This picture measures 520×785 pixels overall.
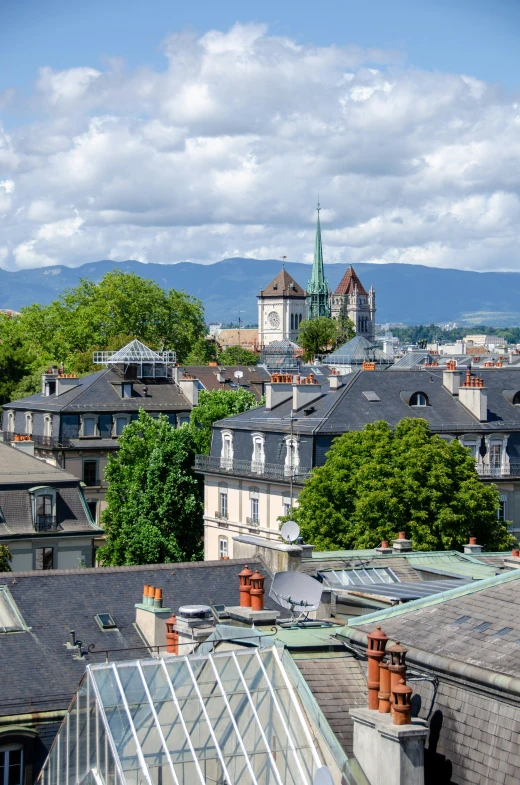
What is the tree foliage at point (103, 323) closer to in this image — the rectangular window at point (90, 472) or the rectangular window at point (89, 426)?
the rectangular window at point (89, 426)

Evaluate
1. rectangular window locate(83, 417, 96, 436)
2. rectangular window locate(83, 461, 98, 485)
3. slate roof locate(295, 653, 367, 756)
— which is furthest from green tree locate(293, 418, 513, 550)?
rectangular window locate(83, 417, 96, 436)

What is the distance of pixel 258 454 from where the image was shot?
62.6m

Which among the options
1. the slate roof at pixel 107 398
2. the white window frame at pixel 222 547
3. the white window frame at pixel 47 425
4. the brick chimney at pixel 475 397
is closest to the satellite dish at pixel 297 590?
the white window frame at pixel 222 547

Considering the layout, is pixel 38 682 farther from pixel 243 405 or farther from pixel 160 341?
pixel 160 341

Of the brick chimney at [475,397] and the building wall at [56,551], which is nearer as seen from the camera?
the building wall at [56,551]

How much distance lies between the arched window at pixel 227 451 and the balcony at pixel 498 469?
39.1 ft

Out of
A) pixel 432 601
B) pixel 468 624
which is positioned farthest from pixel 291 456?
pixel 468 624

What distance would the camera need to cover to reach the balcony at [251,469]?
59247 mm

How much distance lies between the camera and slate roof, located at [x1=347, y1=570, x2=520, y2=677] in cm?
1504

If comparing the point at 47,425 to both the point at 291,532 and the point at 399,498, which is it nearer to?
the point at 399,498

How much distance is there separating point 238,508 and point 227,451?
9.50 feet

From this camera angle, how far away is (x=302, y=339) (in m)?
183

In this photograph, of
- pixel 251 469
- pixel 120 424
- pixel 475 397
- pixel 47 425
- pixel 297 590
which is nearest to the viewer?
pixel 297 590

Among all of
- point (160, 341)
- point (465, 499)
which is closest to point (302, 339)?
point (160, 341)
